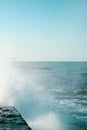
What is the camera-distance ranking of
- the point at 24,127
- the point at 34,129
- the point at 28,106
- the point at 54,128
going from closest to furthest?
the point at 24,127 → the point at 34,129 → the point at 54,128 → the point at 28,106

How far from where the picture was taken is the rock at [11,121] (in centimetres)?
1180

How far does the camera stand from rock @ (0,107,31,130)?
38.7 feet

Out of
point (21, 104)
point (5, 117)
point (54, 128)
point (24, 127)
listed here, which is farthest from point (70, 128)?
point (21, 104)

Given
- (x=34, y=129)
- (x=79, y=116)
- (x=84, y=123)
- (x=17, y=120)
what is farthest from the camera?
(x=79, y=116)

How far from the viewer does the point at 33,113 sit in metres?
21.5

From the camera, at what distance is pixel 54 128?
17.4 m

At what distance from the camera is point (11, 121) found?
1299 centimetres

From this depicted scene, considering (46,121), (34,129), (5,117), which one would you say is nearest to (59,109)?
(46,121)

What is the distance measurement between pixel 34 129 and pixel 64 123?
3.01 metres

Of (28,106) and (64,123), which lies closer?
(64,123)

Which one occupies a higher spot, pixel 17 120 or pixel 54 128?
pixel 17 120

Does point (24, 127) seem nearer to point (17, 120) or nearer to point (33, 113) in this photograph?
point (17, 120)

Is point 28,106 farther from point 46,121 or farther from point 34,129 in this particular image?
point 34,129

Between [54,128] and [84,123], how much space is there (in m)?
2.33
